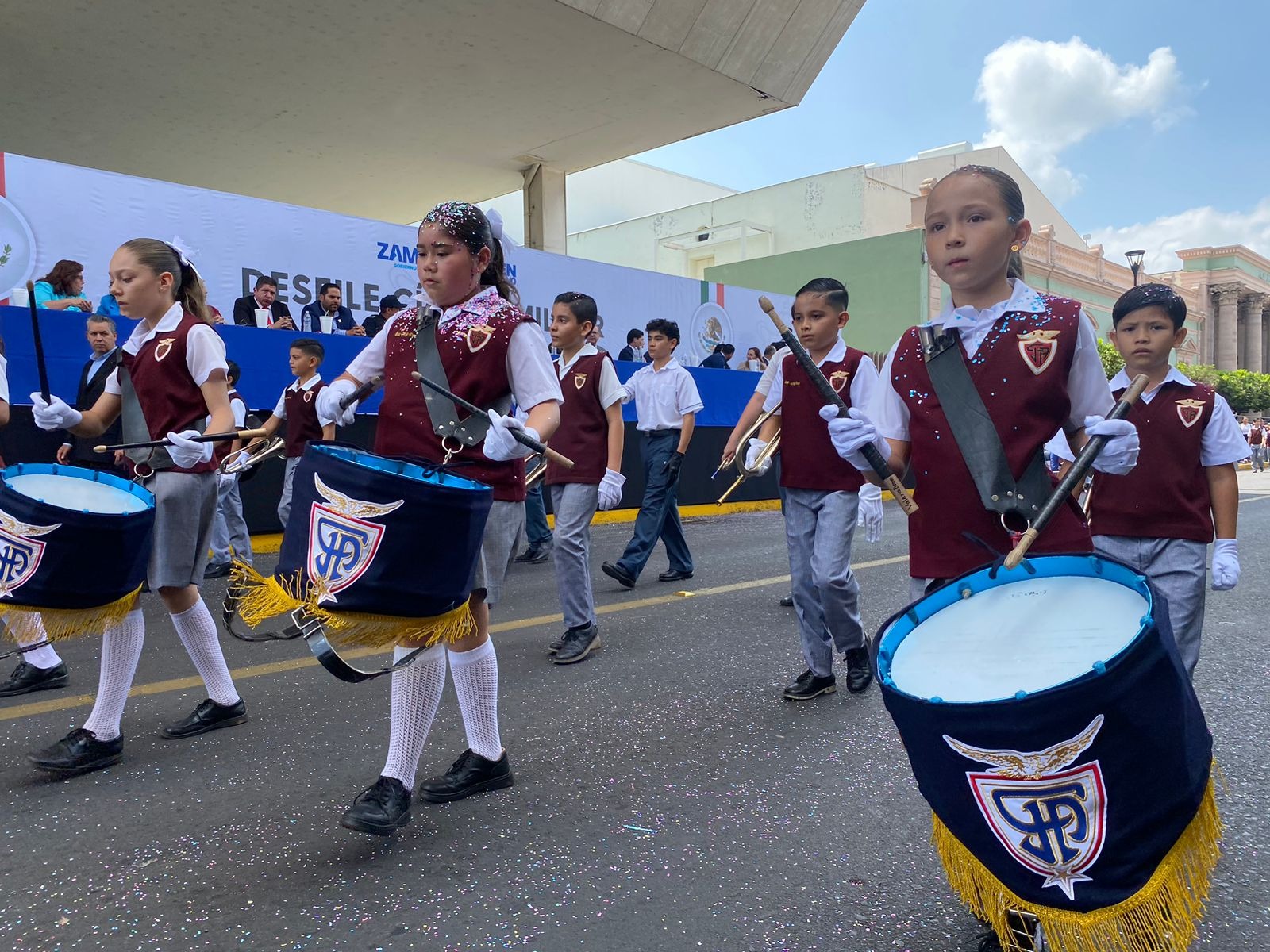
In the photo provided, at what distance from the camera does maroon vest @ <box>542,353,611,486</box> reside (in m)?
5.63

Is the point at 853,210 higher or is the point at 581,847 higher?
the point at 853,210

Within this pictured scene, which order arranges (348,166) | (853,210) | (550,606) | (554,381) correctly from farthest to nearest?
(853,210) < (348,166) < (550,606) < (554,381)

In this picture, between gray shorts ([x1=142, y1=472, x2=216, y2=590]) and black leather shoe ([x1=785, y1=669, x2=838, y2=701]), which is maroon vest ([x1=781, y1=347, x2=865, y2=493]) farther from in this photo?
gray shorts ([x1=142, y1=472, x2=216, y2=590])

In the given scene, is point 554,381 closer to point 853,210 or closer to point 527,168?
point 527,168

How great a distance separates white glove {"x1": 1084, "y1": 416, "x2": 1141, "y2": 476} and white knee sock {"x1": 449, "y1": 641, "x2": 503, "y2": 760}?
73.1 inches

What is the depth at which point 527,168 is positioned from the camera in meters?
18.8

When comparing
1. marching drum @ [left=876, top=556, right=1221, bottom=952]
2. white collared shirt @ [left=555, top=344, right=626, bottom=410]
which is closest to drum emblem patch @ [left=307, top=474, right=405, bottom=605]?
marching drum @ [left=876, top=556, right=1221, bottom=952]

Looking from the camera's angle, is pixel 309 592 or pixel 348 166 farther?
pixel 348 166

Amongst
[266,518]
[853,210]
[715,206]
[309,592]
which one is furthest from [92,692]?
[715,206]

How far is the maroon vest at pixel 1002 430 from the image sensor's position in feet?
7.52

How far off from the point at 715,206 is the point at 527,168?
2024cm

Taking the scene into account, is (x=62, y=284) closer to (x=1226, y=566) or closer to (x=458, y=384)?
(x=458, y=384)

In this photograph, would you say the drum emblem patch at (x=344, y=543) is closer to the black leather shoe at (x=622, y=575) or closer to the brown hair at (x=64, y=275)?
the black leather shoe at (x=622, y=575)

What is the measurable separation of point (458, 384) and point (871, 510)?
1.50m
